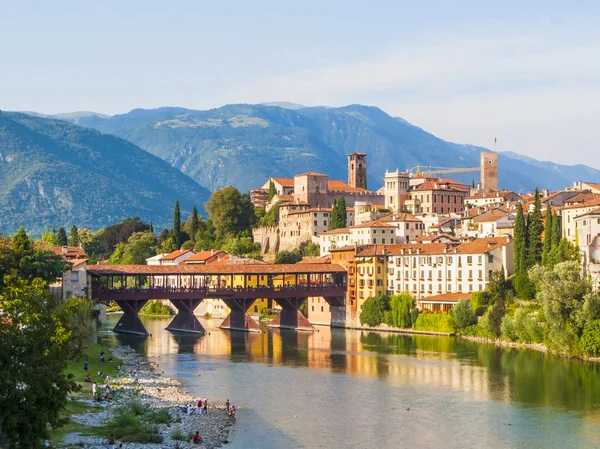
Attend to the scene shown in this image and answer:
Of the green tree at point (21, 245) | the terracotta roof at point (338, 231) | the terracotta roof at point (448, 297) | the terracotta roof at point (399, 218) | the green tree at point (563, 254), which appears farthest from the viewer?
the terracotta roof at point (338, 231)

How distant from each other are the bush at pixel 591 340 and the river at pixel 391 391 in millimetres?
2190

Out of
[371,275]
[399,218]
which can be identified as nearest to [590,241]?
[371,275]

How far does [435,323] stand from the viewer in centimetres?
9281

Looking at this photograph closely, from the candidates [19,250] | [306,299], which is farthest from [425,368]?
[306,299]

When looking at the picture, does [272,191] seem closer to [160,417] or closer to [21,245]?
[21,245]

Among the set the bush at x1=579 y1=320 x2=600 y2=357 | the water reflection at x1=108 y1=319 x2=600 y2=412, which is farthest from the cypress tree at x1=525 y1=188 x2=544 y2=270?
the bush at x1=579 y1=320 x2=600 y2=357

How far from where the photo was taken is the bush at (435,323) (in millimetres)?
90431

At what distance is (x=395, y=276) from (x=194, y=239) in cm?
6060

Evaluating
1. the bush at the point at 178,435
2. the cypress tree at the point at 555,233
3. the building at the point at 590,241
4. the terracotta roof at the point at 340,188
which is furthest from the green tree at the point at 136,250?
the bush at the point at 178,435

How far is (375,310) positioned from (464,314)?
600 inches

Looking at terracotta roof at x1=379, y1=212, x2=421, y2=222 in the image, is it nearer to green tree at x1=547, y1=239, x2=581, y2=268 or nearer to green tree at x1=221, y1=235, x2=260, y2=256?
green tree at x1=221, y1=235, x2=260, y2=256

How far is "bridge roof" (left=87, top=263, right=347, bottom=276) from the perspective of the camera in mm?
98125

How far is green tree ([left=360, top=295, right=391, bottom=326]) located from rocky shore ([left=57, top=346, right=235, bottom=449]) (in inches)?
1481

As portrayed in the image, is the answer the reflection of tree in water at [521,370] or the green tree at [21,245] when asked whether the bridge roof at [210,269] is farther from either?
the reflection of tree in water at [521,370]
